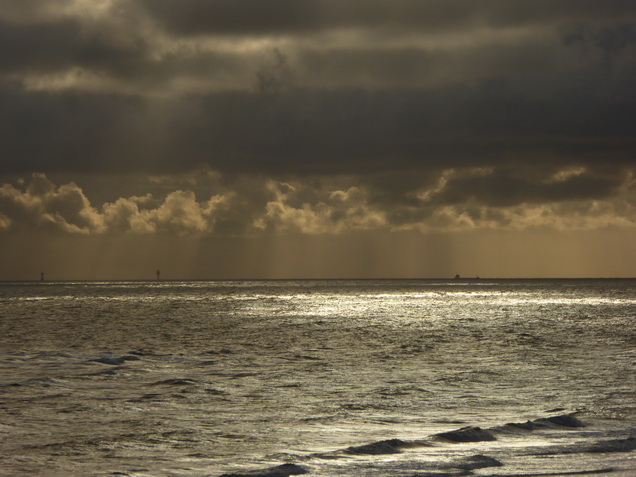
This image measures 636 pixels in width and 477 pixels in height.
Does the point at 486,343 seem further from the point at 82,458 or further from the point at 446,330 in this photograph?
the point at 82,458

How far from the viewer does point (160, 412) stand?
27234 mm

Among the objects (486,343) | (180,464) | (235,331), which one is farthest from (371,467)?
(235,331)

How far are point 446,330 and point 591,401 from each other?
152 feet

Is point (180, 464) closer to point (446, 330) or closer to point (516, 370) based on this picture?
point (516, 370)

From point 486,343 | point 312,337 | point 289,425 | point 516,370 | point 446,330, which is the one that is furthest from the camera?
point 446,330

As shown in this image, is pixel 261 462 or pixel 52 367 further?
pixel 52 367

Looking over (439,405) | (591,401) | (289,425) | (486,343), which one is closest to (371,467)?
(289,425)

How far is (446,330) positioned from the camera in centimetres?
7450

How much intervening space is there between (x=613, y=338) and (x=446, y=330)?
16.1 metres

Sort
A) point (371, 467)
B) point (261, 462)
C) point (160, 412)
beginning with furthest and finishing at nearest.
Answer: point (160, 412) → point (261, 462) → point (371, 467)

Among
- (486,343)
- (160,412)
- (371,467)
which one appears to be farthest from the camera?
(486,343)

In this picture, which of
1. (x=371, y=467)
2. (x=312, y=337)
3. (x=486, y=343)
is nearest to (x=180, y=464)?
(x=371, y=467)

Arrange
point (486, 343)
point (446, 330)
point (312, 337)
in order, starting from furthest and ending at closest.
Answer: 1. point (446, 330)
2. point (312, 337)
3. point (486, 343)

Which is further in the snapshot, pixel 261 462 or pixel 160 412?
pixel 160 412
